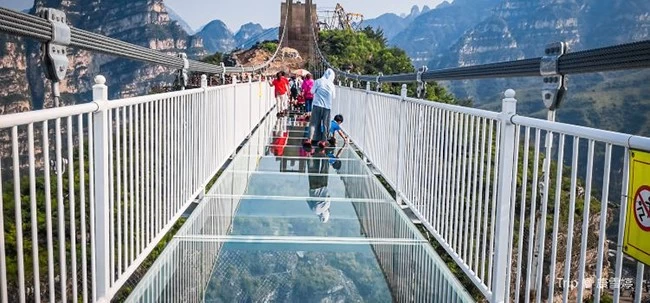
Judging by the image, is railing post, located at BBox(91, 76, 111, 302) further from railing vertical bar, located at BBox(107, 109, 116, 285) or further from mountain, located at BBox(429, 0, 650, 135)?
mountain, located at BBox(429, 0, 650, 135)

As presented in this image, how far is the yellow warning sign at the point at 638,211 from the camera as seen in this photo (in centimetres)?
120

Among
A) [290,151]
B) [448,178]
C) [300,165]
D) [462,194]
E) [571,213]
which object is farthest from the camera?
[290,151]

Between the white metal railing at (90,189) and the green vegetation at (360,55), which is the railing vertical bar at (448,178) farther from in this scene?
the green vegetation at (360,55)

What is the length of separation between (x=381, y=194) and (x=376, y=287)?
2.02 m

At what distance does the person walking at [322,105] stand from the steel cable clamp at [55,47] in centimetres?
546

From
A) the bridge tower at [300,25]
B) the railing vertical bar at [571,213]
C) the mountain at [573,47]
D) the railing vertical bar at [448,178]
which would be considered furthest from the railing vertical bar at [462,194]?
the bridge tower at [300,25]

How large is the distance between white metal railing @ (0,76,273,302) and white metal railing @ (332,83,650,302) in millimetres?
1373

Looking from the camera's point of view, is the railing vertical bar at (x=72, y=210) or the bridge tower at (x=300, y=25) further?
the bridge tower at (x=300, y=25)

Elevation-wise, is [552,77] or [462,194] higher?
[552,77]

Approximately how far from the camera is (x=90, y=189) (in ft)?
6.20

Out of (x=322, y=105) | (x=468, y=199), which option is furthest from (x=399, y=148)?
(x=322, y=105)

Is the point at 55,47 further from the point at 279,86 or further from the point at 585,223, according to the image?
the point at 279,86

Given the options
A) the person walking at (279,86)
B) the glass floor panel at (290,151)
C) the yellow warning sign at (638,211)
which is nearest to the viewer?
the yellow warning sign at (638,211)

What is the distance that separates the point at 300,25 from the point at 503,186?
53287 mm
